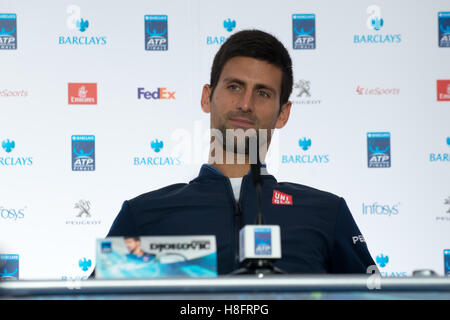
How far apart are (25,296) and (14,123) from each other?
2862mm

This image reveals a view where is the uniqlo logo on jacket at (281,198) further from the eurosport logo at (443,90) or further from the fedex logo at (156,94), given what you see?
the eurosport logo at (443,90)

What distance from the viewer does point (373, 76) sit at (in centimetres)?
358

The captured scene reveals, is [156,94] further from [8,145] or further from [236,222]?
[236,222]

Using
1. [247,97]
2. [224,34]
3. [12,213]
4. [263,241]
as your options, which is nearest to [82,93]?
[12,213]

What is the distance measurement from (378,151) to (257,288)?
285 cm

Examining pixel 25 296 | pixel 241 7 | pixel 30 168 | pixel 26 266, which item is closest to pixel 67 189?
pixel 30 168

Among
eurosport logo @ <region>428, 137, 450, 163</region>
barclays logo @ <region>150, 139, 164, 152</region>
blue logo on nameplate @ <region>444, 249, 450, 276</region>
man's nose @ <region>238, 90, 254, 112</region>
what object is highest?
man's nose @ <region>238, 90, 254, 112</region>

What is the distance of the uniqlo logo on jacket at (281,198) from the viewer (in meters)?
1.69

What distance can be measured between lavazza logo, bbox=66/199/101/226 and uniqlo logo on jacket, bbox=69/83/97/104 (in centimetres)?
60

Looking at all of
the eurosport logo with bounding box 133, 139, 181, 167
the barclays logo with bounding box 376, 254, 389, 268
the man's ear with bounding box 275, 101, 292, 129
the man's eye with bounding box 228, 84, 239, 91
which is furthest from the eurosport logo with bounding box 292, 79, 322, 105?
the man's eye with bounding box 228, 84, 239, 91

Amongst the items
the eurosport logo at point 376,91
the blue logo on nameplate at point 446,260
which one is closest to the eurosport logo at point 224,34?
the eurosport logo at point 376,91

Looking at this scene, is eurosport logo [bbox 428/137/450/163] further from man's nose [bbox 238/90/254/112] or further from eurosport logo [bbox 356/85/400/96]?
man's nose [bbox 238/90/254/112]

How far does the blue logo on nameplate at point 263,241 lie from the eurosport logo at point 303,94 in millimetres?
2556

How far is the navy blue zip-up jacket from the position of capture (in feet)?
5.22
